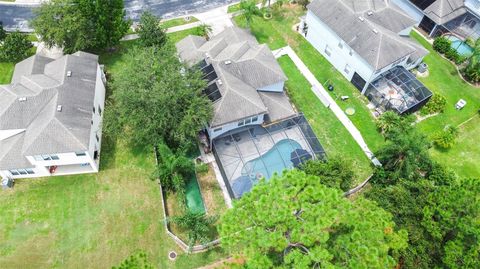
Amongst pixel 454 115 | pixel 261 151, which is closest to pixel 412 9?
pixel 454 115

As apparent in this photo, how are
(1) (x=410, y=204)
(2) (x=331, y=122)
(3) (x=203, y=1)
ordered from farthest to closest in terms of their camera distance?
(3) (x=203, y=1) < (2) (x=331, y=122) < (1) (x=410, y=204)

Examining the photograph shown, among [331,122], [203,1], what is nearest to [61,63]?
[203,1]

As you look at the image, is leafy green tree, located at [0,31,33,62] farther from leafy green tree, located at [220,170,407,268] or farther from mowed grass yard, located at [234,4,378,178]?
leafy green tree, located at [220,170,407,268]

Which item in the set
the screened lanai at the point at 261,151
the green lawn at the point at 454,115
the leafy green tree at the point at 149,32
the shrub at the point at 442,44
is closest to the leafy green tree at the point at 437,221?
the screened lanai at the point at 261,151

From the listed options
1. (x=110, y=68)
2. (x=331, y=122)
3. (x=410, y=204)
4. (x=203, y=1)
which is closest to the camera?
(x=410, y=204)

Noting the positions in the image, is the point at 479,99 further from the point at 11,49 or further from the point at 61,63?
the point at 11,49

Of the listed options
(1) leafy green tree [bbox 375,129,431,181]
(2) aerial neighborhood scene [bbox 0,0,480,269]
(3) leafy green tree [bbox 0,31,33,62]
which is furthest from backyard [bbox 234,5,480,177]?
(3) leafy green tree [bbox 0,31,33,62]
